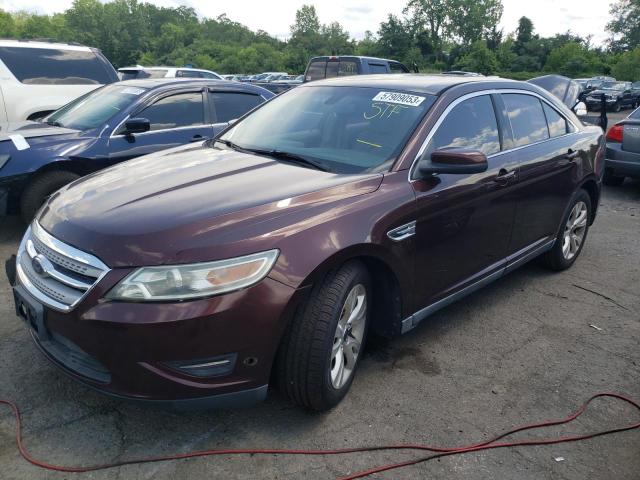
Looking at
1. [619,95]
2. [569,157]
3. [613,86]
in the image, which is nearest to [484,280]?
[569,157]

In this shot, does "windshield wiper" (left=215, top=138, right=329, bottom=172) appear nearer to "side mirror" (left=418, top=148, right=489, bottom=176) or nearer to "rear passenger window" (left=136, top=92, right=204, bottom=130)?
"side mirror" (left=418, top=148, right=489, bottom=176)

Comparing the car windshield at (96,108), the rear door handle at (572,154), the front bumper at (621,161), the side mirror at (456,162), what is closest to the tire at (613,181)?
the front bumper at (621,161)

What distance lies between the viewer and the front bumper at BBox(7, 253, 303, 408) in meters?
2.21

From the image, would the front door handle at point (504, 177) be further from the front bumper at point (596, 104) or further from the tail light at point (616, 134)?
the front bumper at point (596, 104)

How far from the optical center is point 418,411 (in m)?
2.87

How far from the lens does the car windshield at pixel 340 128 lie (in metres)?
3.17

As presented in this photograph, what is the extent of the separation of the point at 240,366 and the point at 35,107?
6593mm

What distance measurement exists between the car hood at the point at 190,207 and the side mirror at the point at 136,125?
2.29 m

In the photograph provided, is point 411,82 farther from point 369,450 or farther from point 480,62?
point 480,62

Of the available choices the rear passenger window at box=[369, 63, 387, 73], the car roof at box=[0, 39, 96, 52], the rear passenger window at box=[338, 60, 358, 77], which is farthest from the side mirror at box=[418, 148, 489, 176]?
the rear passenger window at box=[369, 63, 387, 73]

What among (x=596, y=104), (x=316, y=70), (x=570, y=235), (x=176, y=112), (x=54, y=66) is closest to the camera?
(x=570, y=235)

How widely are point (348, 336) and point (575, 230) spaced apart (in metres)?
3.13

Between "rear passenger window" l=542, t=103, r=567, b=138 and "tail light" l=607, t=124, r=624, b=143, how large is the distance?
447 cm

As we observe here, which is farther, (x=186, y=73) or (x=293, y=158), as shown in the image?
(x=186, y=73)
